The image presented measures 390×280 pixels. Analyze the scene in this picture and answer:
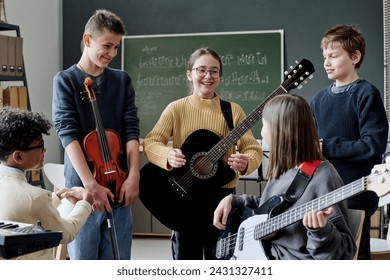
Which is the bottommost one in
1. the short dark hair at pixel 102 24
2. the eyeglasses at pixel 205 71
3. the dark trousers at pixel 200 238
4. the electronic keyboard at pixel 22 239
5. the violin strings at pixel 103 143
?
the dark trousers at pixel 200 238

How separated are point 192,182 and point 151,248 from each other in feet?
6.92

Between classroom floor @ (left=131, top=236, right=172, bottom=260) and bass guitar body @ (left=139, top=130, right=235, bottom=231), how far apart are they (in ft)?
4.85

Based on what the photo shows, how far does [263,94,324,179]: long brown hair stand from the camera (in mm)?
1450

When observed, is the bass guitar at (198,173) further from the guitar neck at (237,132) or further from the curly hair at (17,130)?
the curly hair at (17,130)

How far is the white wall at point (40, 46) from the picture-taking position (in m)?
4.30

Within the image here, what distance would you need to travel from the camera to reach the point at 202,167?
1936 millimetres

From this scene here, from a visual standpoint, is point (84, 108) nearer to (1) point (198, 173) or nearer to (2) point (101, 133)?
(2) point (101, 133)

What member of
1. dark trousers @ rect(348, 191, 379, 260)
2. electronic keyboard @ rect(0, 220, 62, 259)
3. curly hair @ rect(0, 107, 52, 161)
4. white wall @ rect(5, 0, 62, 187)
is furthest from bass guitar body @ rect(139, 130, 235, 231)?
white wall @ rect(5, 0, 62, 187)

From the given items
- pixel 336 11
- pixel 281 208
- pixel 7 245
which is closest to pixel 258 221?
pixel 281 208

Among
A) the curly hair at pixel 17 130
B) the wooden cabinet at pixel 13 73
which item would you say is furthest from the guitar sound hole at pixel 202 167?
the wooden cabinet at pixel 13 73

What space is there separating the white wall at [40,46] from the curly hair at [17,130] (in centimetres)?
287

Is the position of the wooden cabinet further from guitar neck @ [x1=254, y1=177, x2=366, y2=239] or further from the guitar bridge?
guitar neck @ [x1=254, y1=177, x2=366, y2=239]

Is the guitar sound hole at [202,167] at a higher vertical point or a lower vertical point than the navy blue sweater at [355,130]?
lower

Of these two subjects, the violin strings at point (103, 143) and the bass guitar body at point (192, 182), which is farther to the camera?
the bass guitar body at point (192, 182)
